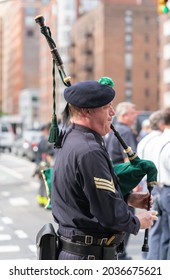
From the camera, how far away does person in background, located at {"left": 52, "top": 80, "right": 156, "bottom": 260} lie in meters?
3.42

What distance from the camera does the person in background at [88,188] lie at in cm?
342

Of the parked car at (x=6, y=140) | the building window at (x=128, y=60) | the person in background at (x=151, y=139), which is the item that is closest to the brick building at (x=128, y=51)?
the building window at (x=128, y=60)

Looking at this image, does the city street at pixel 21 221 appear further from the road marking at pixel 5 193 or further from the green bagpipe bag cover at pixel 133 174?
the green bagpipe bag cover at pixel 133 174

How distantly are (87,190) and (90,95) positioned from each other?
0.51m

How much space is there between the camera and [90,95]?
3529 millimetres

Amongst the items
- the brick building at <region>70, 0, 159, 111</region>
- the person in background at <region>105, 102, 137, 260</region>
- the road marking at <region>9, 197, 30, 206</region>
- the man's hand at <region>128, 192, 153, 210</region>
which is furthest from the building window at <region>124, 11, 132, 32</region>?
the man's hand at <region>128, 192, 153, 210</region>

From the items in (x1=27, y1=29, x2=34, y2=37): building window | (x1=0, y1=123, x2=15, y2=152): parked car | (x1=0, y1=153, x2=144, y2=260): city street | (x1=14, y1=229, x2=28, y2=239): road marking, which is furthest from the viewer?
(x1=27, y1=29, x2=34, y2=37): building window

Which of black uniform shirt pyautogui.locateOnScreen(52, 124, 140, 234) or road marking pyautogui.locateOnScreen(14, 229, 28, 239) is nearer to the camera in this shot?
black uniform shirt pyautogui.locateOnScreen(52, 124, 140, 234)

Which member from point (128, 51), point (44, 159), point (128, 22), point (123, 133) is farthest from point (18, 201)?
point (128, 22)

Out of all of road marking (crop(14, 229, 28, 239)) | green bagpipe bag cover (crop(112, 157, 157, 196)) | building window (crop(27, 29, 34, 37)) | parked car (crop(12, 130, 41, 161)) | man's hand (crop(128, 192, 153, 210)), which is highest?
building window (crop(27, 29, 34, 37))

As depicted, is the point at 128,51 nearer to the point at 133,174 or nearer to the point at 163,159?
the point at 163,159

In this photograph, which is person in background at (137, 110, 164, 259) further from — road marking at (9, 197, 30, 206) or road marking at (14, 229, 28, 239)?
road marking at (9, 197, 30, 206)

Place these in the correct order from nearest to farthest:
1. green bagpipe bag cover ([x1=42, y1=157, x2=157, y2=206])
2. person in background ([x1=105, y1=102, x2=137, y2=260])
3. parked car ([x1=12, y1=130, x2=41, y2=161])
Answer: green bagpipe bag cover ([x1=42, y1=157, x2=157, y2=206]), person in background ([x1=105, y1=102, x2=137, y2=260]), parked car ([x1=12, y1=130, x2=41, y2=161])

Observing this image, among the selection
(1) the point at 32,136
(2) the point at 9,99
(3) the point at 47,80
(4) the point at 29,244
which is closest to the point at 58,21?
(3) the point at 47,80
